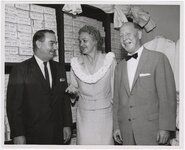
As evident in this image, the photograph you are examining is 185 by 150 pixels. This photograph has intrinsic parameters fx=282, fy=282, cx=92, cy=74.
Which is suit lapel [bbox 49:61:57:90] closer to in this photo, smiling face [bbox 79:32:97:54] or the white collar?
the white collar

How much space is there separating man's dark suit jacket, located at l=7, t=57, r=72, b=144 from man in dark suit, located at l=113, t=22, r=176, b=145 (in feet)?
1.35

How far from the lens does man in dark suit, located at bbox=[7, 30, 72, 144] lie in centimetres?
180

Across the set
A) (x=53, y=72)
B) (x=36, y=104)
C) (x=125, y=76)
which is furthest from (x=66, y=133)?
(x=125, y=76)

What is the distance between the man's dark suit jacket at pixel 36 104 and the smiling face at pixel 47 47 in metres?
0.05

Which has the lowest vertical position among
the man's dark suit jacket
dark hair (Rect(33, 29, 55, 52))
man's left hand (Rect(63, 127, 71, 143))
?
man's left hand (Rect(63, 127, 71, 143))

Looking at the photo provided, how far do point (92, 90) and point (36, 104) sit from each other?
0.38 m

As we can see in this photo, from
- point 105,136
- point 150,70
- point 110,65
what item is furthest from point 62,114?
point 150,70

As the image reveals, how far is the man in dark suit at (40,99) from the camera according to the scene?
5.90ft

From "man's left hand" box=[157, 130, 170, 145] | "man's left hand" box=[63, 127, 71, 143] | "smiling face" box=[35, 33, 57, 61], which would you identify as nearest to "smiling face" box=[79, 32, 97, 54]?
"smiling face" box=[35, 33, 57, 61]

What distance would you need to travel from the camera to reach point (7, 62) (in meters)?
1.81

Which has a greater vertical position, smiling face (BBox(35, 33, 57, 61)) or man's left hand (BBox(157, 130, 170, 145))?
smiling face (BBox(35, 33, 57, 61))

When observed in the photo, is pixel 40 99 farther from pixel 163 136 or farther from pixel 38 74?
pixel 163 136

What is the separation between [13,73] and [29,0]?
1.60 feet

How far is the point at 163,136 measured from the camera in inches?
69.7
